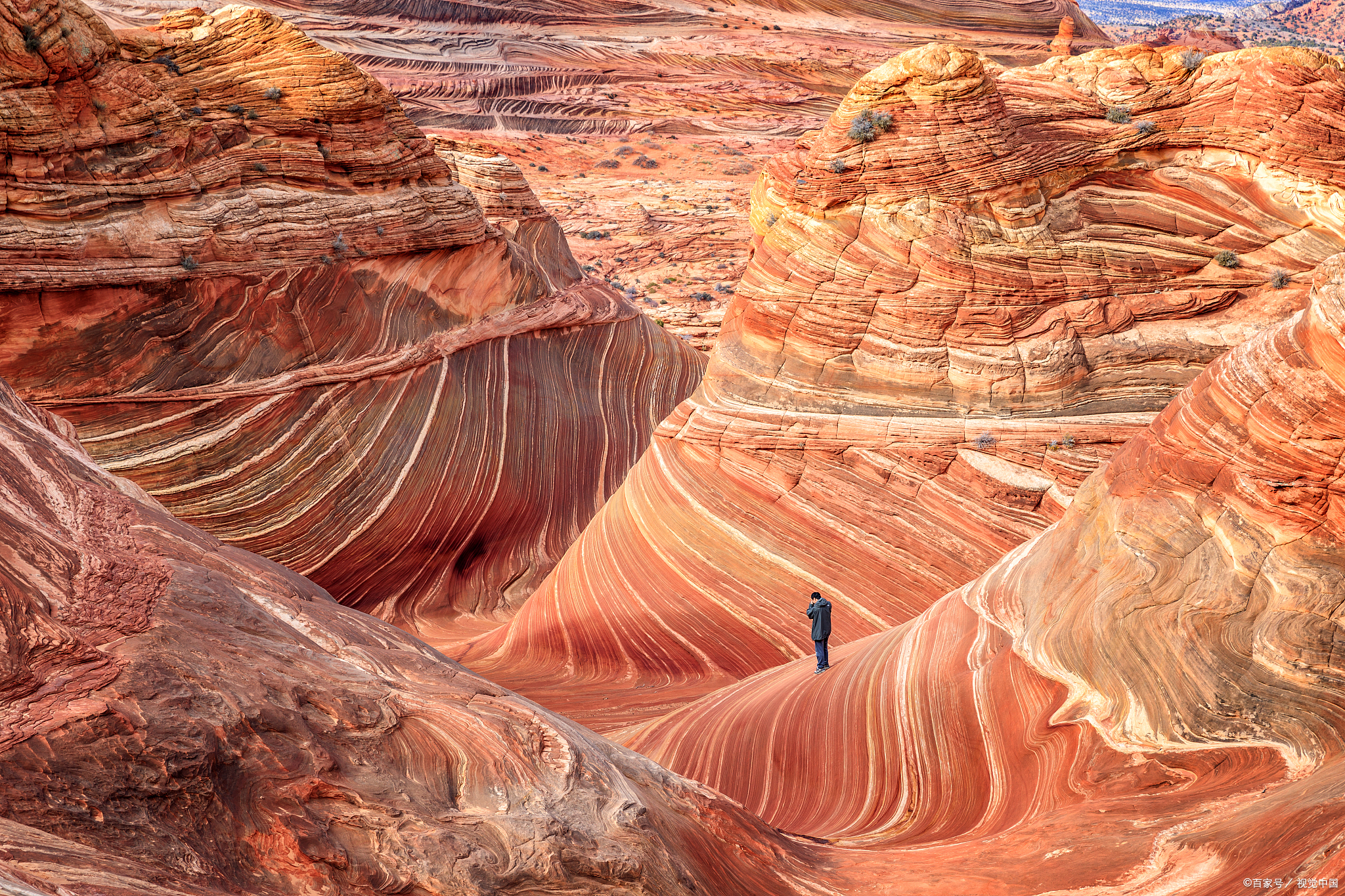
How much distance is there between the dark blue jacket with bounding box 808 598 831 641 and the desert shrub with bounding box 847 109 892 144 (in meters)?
5.00

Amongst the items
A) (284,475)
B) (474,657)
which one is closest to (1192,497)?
(474,657)

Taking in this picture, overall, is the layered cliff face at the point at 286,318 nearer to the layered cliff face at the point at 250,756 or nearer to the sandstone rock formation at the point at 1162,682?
the layered cliff face at the point at 250,756

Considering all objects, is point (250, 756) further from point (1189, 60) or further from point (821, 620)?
point (1189, 60)

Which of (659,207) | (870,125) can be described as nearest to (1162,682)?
(870,125)

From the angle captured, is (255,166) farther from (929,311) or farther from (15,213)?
(929,311)

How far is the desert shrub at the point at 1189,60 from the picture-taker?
35.9 feet

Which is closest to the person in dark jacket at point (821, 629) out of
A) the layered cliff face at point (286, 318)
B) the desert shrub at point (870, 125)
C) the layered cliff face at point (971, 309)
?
the layered cliff face at point (971, 309)

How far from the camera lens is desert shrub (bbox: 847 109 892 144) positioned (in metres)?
10.7

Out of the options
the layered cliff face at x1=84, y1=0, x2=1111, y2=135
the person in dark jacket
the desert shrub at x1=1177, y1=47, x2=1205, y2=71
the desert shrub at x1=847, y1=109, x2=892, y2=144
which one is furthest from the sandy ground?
the person in dark jacket

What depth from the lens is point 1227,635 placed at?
6.05 metres

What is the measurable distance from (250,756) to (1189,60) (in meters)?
11.5

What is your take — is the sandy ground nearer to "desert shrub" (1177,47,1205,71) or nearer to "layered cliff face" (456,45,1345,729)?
"layered cliff face" (456,45,1345,729)

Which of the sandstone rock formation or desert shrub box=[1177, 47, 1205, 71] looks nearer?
the sandstone rock formation

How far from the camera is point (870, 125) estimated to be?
10.7 m
